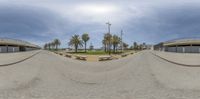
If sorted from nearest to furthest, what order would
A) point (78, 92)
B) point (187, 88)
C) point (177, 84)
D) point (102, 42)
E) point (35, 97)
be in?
point (35, 97)
point (78, 92)
point (187, 88)
point (177, 84)
point (102, 42)

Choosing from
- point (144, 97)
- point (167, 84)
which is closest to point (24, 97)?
point (144, 97)

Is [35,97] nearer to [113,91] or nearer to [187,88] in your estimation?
[113,91]

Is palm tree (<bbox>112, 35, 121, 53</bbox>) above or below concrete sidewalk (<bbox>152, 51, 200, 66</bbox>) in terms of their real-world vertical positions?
above

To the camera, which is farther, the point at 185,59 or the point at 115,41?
the point at 115,41

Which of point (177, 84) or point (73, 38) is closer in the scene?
point (177, 84)

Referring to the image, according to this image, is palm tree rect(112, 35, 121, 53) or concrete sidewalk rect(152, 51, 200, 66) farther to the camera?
palm tree rect(112, 35, 121, 53)

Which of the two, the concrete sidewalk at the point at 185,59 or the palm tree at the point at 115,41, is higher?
the palm tree at the point at 115,41

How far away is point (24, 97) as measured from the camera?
877 cm

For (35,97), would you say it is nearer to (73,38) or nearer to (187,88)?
(187,88)

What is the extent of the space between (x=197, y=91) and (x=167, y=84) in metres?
2.06

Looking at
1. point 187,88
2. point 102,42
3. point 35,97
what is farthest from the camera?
point 102,42

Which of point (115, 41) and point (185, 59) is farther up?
point (115, 41)

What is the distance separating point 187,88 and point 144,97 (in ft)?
10.7

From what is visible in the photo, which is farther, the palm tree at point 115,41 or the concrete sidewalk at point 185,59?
the palm tree at point 115,41
